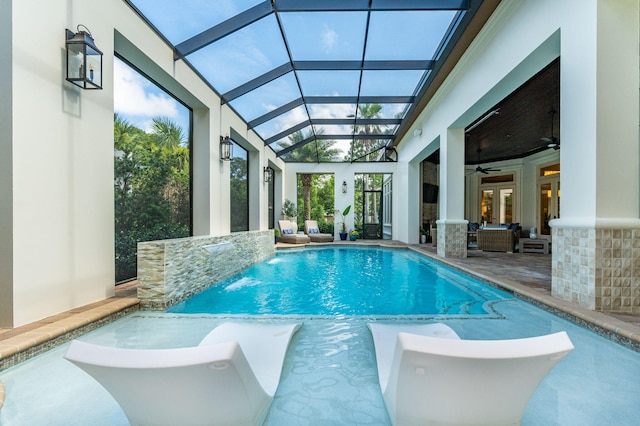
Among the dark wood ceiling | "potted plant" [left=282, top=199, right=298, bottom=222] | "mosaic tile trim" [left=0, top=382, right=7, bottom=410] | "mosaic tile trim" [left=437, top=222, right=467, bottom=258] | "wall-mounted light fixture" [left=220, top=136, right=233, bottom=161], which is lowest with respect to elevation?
"mosaic tile trim" [left=0, top=382, right=7, bottom=410]

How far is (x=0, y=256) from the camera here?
2.47 m

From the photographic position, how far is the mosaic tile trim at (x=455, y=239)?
24.2 ft

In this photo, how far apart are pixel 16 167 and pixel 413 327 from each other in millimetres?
3629

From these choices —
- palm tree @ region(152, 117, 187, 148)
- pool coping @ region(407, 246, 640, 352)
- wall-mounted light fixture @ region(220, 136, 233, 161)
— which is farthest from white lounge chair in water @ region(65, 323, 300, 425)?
wall-mounted light fixture @ region(220, 136, 233, 161)

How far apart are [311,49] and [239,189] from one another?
4.53 m

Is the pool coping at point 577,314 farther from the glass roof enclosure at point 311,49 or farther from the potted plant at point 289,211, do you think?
the potted plant at point 289,211

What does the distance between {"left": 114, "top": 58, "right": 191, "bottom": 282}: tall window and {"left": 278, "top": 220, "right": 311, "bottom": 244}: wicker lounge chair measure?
5583 mm

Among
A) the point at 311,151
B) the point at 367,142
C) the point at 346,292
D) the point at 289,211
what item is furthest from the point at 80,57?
the point at 367,142

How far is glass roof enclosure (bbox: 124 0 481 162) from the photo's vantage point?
472cm

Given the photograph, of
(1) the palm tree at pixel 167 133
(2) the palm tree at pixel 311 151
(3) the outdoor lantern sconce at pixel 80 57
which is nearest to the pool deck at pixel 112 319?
(3) the outdoor lantern sconce at pixel 80 57

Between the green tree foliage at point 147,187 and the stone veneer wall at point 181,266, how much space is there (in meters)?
0.93

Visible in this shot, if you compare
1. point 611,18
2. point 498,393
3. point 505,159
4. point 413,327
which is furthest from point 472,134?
point 498,393

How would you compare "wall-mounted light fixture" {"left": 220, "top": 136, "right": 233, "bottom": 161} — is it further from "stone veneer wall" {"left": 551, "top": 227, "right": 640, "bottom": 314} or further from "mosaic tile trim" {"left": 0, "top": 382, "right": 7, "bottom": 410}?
"stone veneer wall" {"left": 551, "top": 227, "right": 640, "bottom": 314}

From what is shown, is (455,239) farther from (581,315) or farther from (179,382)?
(179,382)
